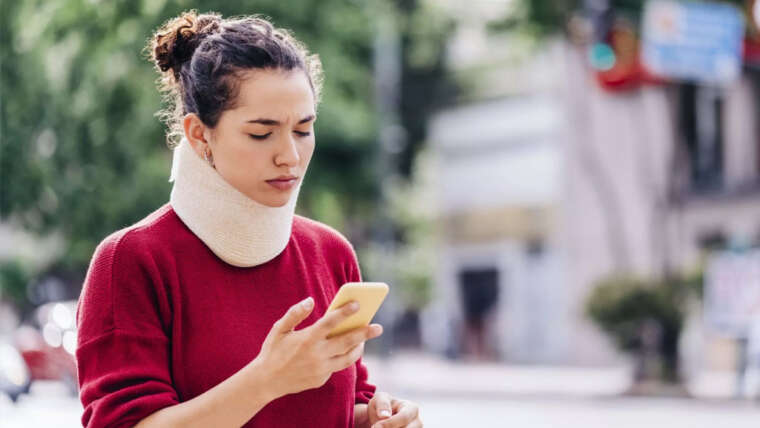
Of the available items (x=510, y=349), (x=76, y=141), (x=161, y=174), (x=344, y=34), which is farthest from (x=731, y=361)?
(x=76, y=141)

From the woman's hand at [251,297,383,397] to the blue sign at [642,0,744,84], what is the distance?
1552 centimetres

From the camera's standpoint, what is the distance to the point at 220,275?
2.25m

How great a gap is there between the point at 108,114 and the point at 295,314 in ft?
60.3

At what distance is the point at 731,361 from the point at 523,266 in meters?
7.20

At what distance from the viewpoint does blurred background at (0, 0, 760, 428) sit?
1723 centimetres

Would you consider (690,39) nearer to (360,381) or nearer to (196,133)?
(360,381)

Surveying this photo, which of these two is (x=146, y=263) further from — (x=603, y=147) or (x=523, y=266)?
(x=523, y=266)

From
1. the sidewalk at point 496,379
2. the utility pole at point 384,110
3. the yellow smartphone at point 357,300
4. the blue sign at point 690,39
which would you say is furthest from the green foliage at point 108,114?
the yellow smartphone at point 357,300

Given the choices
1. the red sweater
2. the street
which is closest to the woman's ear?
the red sweater

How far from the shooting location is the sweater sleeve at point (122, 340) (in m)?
2.09

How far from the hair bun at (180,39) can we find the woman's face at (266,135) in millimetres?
189

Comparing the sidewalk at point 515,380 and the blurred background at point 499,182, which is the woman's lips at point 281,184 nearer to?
the blurred background at point 499,182

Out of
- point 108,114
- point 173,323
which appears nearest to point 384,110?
point 108,114

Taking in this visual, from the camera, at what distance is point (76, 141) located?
64.8 ft
